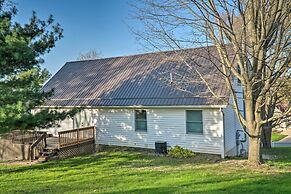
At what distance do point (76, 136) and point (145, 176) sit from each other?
24.6 ft

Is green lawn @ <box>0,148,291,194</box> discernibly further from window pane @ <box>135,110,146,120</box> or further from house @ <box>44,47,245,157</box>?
window pane @ <box>135,110,146,120</box>

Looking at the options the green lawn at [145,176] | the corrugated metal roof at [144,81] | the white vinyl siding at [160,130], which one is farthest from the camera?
the corrugated metal roof at [144,81]

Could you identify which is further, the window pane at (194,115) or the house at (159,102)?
the window pane at (194,115)

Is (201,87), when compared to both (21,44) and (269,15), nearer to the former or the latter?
(269,15)

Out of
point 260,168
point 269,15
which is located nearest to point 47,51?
point 269,15

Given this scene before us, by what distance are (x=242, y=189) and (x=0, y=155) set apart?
42.5ft

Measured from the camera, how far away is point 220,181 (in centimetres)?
848

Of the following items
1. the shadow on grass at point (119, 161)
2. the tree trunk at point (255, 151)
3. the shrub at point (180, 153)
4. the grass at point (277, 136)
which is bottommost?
the grass at point (277, 136)

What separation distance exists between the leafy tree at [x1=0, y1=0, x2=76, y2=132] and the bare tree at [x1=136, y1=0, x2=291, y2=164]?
13.3ft

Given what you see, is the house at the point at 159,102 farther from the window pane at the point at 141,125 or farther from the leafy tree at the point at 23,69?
the leafy tree at the point at 23,69

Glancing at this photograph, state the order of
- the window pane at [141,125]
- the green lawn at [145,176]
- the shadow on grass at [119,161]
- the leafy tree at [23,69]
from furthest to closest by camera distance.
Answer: the window pane at [141,125]
the shadow on grass at [119,161]
the leafy tree at [23,69]
the green lawn at [145,176]

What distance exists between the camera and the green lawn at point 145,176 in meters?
7.79

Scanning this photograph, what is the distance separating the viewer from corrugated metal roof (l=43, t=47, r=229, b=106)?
1455 cm

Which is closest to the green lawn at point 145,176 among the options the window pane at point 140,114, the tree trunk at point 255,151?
the tree trunk at point 255,151
